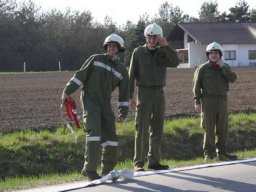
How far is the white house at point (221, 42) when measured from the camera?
6231 cm

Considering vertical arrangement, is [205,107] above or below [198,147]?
above

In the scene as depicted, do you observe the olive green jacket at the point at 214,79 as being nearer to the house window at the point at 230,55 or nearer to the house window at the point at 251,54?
the house window at the point at 230,55

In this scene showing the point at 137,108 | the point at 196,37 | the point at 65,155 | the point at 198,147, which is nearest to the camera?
the point at 137,108

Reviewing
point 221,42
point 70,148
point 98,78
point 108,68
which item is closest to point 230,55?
point 221,42

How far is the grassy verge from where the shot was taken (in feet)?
34.7

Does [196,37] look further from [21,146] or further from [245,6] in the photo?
[21,146]

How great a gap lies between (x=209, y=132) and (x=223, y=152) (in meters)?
0.44

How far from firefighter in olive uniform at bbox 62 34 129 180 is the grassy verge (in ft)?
7.01

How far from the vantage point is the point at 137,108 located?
8203mm

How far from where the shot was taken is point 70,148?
37.7 feet

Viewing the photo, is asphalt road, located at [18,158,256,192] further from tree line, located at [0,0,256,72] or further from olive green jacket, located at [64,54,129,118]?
tree line, located at [0,0,256,72]

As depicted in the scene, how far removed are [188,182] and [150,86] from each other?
171 cm

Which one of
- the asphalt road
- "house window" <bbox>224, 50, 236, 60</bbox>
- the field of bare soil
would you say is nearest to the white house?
"house window" <bbox>224, 50, 236, 60</bbox>

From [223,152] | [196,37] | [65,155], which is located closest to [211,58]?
[223,152]
